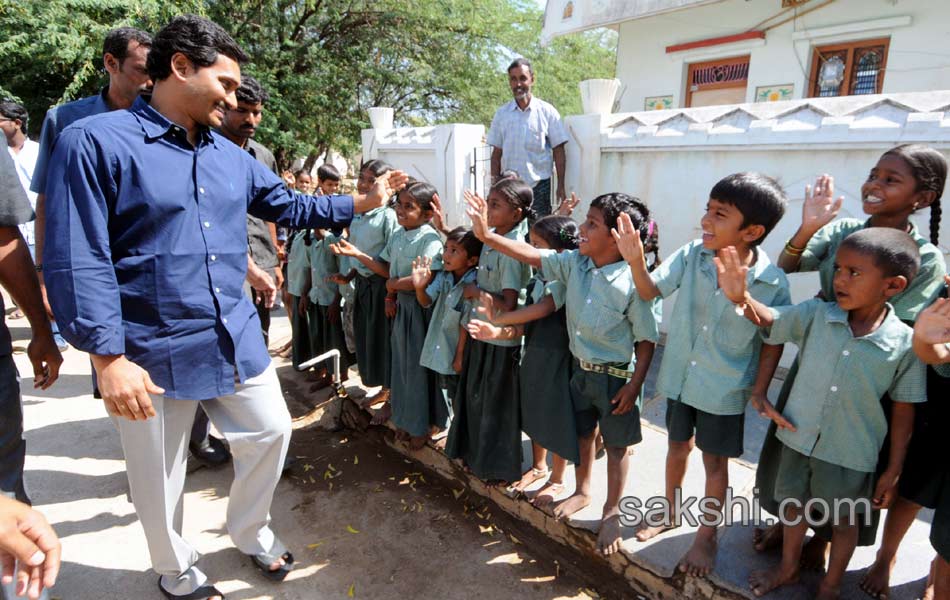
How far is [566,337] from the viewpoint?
2.73 m

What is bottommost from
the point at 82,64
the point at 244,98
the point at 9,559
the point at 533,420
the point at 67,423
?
the point at 67,423

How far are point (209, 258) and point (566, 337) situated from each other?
1547mm

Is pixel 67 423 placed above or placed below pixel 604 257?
below

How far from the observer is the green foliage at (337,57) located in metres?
8.77

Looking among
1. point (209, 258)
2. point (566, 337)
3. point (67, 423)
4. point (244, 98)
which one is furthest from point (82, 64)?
point (566, 337)

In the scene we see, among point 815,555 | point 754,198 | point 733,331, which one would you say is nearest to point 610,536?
point 815,555

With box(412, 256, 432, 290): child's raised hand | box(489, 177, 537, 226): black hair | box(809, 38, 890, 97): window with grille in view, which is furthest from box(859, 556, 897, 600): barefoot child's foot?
box(809, 38, 890, 97): window with grille

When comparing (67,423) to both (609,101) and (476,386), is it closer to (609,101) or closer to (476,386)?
(476,386)

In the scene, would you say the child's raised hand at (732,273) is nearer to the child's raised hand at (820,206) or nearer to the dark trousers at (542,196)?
the child's raised hand at (820,206)

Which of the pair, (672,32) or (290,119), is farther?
(290,119)

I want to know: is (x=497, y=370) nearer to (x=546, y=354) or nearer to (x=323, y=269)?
(x=546, y=354)

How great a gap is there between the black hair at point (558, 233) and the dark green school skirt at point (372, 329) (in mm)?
1361

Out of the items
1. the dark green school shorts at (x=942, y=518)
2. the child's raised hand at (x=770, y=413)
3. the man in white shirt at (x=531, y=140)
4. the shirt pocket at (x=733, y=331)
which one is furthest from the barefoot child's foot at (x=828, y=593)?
the man in white shirt at (x=531, y=140)

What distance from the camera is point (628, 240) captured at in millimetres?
2213
